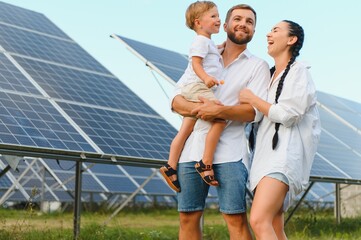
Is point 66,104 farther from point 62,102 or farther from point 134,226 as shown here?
point 134,226

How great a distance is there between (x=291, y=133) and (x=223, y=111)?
410 mm

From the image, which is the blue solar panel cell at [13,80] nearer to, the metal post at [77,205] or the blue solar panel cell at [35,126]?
the blue solar panel cell at [35,126]

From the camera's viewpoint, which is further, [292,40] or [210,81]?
[292,40]

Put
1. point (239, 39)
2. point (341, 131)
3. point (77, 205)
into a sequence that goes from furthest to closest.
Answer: point (341, 131)
point (77, 205)
point (239, 39)

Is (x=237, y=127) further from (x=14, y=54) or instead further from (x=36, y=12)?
(x=36, y=12)

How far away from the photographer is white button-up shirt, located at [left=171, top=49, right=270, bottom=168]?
13.1ft

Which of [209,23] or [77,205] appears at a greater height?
[209,23]

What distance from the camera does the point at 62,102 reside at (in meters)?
9.27

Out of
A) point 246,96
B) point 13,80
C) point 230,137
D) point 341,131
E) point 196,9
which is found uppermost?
point 196,9

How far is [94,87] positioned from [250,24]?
667 centimetres

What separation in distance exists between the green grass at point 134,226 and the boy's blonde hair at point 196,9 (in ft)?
7.73

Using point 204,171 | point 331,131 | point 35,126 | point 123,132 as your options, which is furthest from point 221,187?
→ point 331,131

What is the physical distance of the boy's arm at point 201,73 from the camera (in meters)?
3.85

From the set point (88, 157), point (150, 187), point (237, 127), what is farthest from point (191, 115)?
point (150, 187)
